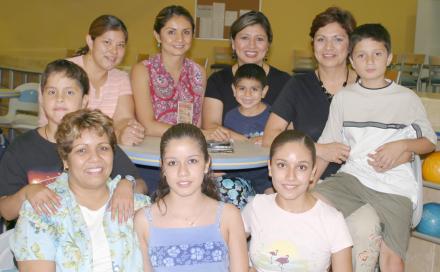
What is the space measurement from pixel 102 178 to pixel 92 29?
5.12ft

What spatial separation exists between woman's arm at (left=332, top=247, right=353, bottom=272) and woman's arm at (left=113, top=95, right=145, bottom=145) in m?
1.19

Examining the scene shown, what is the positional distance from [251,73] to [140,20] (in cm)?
817

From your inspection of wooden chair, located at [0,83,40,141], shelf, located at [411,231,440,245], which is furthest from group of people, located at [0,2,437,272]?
wooden chair, located at [0,83,40,141]

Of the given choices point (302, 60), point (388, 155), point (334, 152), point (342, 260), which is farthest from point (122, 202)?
point (302, 60)

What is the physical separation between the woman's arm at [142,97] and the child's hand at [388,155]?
1.36m

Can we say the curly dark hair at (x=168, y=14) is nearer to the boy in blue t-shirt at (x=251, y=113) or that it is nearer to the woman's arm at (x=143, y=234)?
the boy in blue t-shirt at (x=251, y=113)

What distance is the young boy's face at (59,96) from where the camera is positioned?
239 cm

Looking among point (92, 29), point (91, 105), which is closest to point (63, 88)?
point (91, 105)

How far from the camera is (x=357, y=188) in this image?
2.69 meters

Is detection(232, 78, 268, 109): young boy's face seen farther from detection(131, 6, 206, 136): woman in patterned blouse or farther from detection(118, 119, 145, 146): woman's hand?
detection(118, 119, 145, 146): woman's hand

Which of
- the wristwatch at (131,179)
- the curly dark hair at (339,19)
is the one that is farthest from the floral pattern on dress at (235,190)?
the curly dark hair at (339,19)

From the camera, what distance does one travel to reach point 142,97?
3.45 m

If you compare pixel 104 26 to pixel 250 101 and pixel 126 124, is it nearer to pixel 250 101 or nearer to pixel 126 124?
pixel 126 124

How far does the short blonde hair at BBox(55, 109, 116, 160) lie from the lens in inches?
83.3
